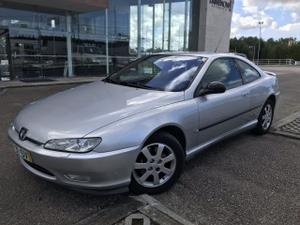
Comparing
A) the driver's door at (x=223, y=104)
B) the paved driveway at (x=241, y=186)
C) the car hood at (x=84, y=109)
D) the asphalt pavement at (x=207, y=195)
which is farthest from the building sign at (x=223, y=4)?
the car hood at (x=84, y=109)

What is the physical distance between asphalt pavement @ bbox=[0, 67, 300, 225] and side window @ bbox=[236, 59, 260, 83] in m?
1.17

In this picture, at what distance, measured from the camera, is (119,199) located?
3.15 metres

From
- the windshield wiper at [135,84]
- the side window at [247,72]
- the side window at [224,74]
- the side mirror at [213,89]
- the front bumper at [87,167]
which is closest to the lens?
the front bumper at [87,167]

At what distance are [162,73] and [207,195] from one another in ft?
5.47

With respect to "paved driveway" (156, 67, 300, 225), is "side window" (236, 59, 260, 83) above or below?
above

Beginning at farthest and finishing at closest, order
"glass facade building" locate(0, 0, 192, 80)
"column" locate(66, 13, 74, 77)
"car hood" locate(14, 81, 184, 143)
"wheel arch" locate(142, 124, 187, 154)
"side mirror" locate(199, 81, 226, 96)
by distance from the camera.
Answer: "column" locate(66, 13, 74, 77) < "glass facade building" locate(0, 0, 192, 80) < "side mirror" locate(199, 81, 226, 96) < "wheel arch" locate(142, 124, 187, 154) < "car hood" locate(14, 81, 184, 143)

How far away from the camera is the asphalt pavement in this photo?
9.43 feet

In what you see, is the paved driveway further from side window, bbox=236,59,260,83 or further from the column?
the column

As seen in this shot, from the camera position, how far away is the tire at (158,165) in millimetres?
3088

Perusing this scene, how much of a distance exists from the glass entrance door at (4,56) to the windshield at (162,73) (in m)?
10.2

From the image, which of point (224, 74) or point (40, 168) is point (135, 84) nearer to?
point (224, 74)

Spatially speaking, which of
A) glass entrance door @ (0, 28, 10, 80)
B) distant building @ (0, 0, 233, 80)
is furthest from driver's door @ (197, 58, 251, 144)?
glass entrance door @ (0, 28, 10, 80)

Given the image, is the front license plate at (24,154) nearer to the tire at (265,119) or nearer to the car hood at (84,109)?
the car hood at (84,109)

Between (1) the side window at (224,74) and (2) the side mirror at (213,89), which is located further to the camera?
(1) the side window at (224,74)
